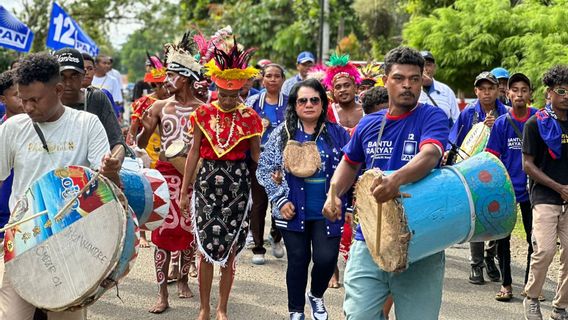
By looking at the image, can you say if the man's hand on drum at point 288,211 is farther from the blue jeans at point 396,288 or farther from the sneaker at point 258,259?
the sneaker at point 258,259

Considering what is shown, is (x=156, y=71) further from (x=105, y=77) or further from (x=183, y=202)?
(x=105, y=77)

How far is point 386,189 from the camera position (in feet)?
13.0

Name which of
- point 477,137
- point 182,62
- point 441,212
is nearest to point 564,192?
point 477,137

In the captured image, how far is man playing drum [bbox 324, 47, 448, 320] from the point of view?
172 inches

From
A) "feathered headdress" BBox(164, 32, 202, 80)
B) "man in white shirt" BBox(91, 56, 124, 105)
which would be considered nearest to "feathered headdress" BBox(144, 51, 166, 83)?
"feathered headdress" BBox(164, 32, 202, 80)

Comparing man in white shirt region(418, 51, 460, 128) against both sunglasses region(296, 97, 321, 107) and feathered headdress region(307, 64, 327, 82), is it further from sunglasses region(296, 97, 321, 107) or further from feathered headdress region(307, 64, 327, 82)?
sunglasses region(296, 97, 321, 107)

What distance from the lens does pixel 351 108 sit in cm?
792

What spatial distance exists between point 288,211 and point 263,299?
1.63 m

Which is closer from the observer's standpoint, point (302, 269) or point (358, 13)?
point (302, 269)

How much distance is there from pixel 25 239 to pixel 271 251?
215 inches

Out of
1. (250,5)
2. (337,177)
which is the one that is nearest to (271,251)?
(337,177)

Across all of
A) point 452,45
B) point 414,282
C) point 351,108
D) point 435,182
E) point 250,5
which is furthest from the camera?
point 250,5

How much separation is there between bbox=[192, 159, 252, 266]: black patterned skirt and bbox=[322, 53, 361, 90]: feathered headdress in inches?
69.0

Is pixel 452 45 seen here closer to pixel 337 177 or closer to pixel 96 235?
pixel 337 177
